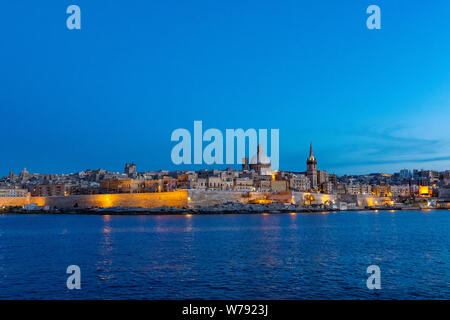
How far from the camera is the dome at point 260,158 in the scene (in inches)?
3132

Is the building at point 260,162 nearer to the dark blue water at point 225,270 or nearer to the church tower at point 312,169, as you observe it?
the church tower at point 312,169

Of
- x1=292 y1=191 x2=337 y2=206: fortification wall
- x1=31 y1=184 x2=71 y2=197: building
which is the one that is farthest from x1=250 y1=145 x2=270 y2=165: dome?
x1=31 y1=184 x2=71 y2=197: building

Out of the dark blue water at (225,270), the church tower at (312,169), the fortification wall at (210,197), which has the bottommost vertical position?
the dark blue water at (225,270)

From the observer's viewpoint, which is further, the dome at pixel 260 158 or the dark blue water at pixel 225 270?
the dome at pixel 260 158

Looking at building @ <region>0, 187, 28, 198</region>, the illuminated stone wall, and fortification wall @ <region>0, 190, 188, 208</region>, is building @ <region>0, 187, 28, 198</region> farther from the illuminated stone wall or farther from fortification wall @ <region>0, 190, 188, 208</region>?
the illuminated stone wall

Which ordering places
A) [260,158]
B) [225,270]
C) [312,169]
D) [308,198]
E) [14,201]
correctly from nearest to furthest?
[225,270] → [308,198] → [14,201] → [312,169] → [260,158]

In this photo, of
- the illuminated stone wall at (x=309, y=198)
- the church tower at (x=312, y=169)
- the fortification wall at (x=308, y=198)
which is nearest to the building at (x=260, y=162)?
the church tower at (x=312, y=169)

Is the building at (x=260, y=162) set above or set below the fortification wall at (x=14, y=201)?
above

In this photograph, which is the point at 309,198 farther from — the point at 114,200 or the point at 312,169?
the point at 312,169

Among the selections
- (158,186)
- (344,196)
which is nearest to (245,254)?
(158,186)

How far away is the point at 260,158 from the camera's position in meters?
79.8

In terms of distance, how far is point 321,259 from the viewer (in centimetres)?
1098

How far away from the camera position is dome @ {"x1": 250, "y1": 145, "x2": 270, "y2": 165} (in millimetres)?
79562

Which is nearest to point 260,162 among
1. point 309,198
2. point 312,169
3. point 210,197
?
point 312,169
